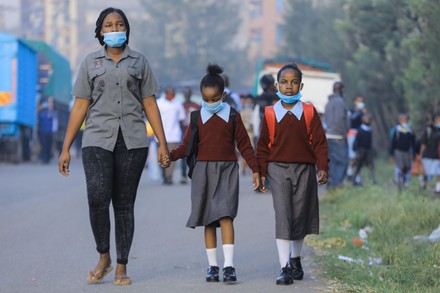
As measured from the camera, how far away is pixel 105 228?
305 inches

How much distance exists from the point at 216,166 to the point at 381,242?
9.96ft

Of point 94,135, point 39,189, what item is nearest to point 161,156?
point 94,135

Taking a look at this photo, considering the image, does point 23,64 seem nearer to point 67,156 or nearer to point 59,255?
point 59,255

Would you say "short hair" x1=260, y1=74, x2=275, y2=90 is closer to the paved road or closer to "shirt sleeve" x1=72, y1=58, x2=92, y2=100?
the paved road

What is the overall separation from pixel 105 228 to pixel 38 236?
11.8ft

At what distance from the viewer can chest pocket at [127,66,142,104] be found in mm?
7641

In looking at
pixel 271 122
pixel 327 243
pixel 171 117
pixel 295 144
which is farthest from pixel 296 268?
pixel 171 117

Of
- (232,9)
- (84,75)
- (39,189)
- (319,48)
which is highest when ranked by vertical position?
(232,9)

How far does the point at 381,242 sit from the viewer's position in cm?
1052

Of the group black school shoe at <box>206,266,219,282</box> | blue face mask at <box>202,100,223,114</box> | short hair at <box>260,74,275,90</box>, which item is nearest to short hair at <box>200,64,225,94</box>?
blue face mask at <box>202,100,223,114</box>

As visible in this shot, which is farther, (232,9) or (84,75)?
(232,9)

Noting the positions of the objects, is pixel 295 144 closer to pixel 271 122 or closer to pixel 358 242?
pixel 271 122

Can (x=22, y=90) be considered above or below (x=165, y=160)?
above

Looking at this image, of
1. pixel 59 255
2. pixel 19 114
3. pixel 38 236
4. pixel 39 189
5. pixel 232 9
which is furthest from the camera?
pixel 232 9
